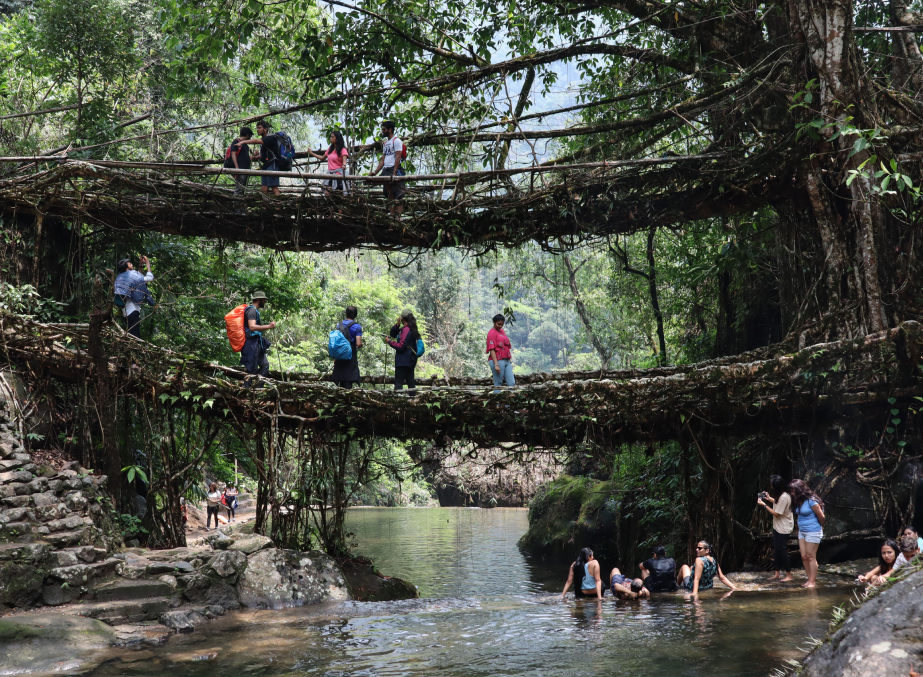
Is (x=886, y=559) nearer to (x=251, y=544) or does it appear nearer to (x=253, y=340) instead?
(x=251, y=544)

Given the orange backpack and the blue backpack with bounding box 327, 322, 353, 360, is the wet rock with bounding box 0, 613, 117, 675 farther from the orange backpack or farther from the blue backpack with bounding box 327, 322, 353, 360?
the blue backpack with bounding box 327, 322, 353, 360

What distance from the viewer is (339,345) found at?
33.1 ft

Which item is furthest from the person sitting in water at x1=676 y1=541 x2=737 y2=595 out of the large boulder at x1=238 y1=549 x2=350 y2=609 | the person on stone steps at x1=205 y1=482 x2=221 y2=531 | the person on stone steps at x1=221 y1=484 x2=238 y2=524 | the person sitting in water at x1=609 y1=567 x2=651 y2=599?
the person on stone steps at x1=221 y1=484 x2=238 y2=524

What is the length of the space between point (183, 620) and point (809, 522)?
754cm

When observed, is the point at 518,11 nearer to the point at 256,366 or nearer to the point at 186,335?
the point at 256,366

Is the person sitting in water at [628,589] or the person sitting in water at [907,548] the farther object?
the person sitting in water at [628,589]

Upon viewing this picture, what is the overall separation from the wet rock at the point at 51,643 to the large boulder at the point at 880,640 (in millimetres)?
5681

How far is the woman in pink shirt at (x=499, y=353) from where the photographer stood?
10.8 metres

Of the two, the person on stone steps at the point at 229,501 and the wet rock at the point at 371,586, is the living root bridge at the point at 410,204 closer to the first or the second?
the wet rock at the point at 371,586

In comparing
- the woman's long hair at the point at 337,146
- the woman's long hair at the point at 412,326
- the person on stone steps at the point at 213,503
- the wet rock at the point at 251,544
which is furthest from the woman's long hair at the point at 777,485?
the person on stone steps at the point at 213,503

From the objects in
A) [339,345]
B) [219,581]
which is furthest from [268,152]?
[219,581]

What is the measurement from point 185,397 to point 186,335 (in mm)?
4820

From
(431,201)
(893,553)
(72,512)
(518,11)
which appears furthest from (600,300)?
(72,512)

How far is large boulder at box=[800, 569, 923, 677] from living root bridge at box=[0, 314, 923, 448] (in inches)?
220
